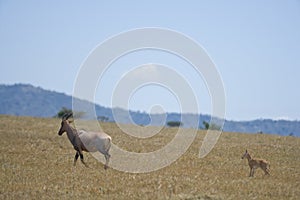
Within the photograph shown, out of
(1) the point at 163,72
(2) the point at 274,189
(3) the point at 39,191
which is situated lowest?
(3) the point at 39,191

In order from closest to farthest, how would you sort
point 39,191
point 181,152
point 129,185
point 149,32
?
1. point 39,191
2. point 129,185
3. point 149,32
4. point 181,152

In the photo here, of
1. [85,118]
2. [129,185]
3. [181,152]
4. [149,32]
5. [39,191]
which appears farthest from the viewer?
[85,118]

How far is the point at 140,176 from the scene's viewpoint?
18422 millimetres

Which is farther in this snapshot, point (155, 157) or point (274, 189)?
point (155, 157)

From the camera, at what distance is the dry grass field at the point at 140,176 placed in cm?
1512

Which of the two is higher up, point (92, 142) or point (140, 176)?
point (92, 142)

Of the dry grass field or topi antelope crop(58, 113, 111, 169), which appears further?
topi antelope crop(58, 113, 111, 169)

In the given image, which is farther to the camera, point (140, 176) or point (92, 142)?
point (92, 142)

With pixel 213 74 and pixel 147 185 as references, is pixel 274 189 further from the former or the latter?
pixel 213 74

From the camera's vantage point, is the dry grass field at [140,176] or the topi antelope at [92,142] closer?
the dry grass field at [140,176]

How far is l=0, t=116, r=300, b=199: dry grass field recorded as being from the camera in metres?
15.1

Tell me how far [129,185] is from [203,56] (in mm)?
6465

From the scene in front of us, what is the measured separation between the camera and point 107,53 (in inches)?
814

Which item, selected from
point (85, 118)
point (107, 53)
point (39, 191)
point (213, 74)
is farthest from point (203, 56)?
point (85, 118)
